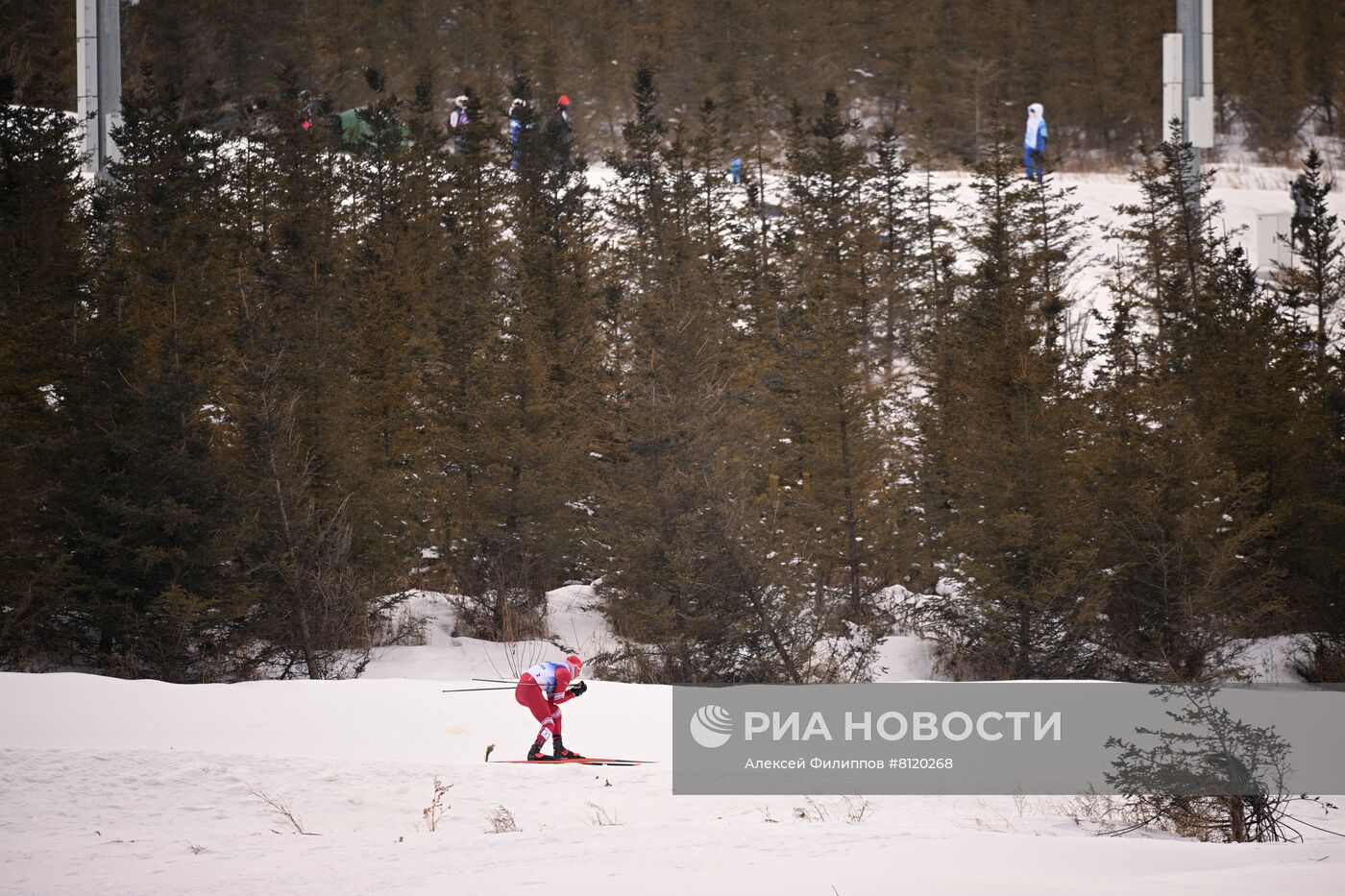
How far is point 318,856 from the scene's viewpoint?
7465 millimetres

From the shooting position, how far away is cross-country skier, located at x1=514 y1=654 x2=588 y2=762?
999cm

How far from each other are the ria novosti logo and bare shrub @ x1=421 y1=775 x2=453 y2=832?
2087mm

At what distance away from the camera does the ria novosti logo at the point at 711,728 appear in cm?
1033

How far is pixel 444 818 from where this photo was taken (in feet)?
29.7

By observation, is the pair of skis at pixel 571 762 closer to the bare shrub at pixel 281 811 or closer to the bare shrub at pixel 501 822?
the bare shrub at pixel 501 822

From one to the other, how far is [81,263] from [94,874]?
18772 mm

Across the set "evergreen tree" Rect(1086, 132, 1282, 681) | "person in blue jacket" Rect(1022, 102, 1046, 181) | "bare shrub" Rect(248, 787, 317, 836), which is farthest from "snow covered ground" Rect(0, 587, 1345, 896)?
"person in blue jacket" Rect(1022, 102, 1046, 181)

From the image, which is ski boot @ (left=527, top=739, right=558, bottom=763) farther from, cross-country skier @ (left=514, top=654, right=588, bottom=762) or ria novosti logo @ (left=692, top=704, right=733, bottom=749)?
ria novosti logo @ (left=692, top=704, right=733, bottom=749)

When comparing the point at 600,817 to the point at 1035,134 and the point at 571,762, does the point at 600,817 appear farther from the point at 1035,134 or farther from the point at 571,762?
the point at 1035,134

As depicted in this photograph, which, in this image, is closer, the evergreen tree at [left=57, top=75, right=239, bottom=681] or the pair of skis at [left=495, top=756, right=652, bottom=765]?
the pair of skis at [left=495, top=756, right=652, bottom=765]

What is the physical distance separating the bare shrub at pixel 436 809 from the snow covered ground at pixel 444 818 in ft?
0.19

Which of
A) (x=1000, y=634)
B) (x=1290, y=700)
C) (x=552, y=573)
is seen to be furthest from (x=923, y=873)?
(x=552, y=573)

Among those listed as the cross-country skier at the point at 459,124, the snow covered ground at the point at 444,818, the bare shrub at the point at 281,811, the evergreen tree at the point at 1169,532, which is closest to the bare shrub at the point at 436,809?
the snow covered ground at the point at 444,818

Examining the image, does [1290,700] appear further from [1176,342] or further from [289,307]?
[289,307]
